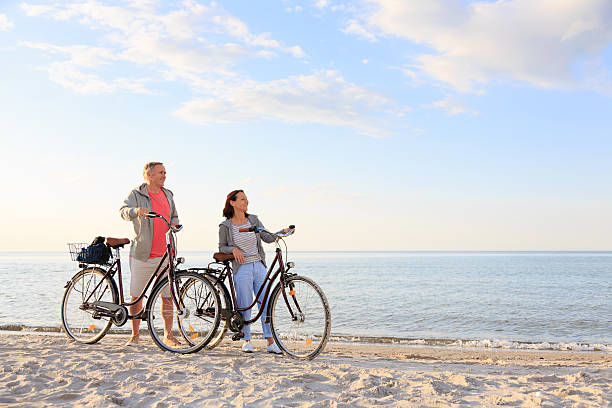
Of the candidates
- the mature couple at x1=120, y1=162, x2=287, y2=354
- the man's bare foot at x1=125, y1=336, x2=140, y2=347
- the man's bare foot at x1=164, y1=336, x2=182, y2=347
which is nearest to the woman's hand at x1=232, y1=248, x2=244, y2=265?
the mature couple at x1=120, y1=162, x2=287, y2=354

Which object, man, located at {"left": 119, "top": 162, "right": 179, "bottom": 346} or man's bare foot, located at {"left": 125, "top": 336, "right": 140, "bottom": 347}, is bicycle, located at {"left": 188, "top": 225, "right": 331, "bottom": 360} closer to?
man, located at {"left": 119, "top": 162, "right": 179, "bottom": 346}

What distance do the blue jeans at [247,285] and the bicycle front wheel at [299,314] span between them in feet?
0.54

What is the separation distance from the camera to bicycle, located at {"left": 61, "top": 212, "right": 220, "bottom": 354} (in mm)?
5488

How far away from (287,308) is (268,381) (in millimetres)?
1101

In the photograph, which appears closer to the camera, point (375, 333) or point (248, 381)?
point (248, 381)

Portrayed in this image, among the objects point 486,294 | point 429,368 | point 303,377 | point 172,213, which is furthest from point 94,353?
point 486,294

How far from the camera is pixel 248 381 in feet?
14.0

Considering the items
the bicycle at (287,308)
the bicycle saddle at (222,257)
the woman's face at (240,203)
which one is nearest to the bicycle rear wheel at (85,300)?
the bicycle at (287,308)

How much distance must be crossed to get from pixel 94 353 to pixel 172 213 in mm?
1780

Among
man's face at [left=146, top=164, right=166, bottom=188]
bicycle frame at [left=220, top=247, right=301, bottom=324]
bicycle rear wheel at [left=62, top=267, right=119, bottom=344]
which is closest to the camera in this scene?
bicycle frame at [left=220, top=247, right=301, bottom=324]

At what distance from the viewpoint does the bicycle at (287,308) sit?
17.0 ft

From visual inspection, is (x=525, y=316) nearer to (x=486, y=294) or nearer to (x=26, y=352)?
(x=486, y=294)

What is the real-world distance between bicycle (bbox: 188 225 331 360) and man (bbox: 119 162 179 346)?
2.08ft

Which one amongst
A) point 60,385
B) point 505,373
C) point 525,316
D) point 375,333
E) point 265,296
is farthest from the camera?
point 525,316
